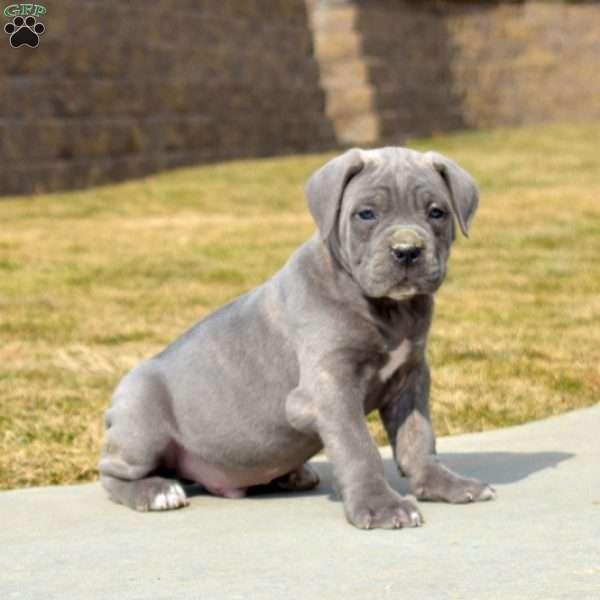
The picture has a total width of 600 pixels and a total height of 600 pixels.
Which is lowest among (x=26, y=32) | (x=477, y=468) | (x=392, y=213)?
(x=477, y=468)

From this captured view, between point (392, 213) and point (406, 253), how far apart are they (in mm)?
194

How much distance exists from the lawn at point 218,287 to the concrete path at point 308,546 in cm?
118

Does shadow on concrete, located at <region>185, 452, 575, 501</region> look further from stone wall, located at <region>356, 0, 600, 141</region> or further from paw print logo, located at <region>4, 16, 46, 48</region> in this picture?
stone wall, located at <region>356, 0, 600, 141</region>

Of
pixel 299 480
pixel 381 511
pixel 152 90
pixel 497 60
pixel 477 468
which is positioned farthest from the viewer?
pixel 497 60

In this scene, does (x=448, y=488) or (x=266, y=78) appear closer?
(x=448, y=488)

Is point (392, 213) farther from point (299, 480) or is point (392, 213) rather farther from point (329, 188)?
point (299, 480)

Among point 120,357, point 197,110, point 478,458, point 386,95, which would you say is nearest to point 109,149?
point 197,110

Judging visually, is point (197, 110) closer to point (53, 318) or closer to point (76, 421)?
point (53, 318)

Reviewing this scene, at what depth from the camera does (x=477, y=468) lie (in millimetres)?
5352

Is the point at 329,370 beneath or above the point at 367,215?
beneath

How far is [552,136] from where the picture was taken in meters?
24.9

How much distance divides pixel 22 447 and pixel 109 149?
1199 cm

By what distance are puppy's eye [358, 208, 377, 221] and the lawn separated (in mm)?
1979

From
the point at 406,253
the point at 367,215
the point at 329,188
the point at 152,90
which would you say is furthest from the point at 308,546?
the point at 152,90
